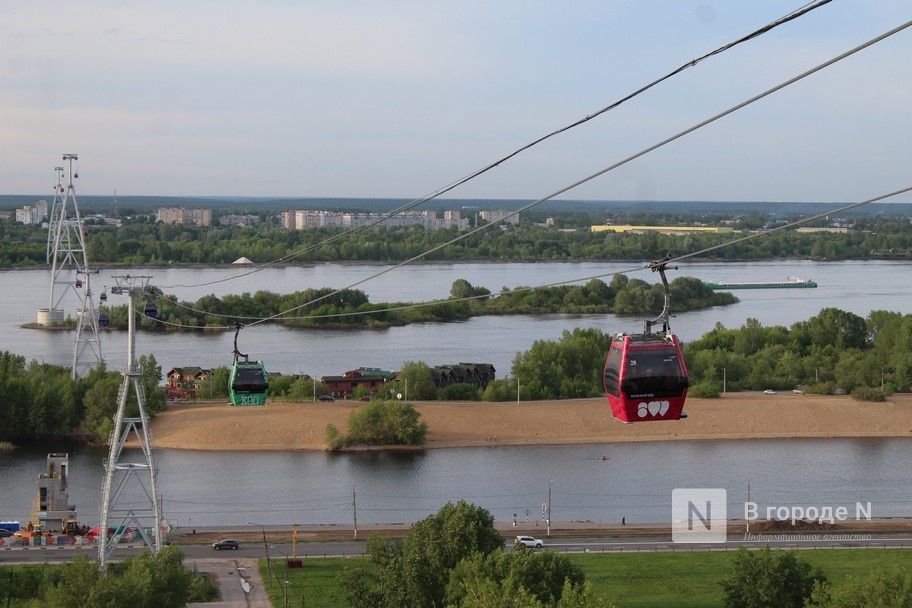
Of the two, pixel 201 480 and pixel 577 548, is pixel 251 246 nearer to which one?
pixel 201 480

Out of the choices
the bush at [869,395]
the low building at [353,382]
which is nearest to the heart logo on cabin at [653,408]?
the low building at [353,382]

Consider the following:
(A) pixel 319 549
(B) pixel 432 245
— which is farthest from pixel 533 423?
(B) pixel 432 245

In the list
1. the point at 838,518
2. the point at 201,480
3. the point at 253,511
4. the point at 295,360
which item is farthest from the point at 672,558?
the point at 295,360

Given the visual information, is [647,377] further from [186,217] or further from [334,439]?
[186,217]

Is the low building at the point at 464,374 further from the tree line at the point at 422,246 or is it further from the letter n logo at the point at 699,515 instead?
the tree line at the point at 422,246

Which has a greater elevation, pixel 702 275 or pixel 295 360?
pixel 702 275

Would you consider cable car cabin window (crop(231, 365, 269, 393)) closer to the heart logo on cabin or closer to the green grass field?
the green grass field
